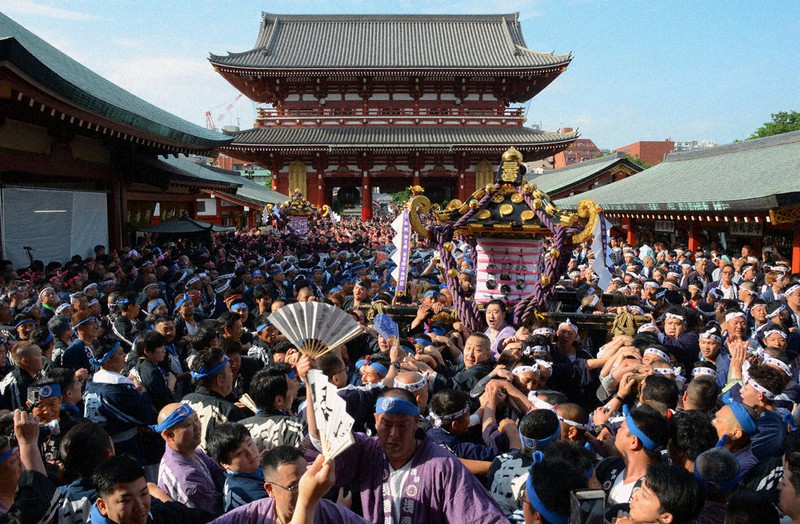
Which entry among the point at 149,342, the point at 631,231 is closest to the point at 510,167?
the point at 149,342

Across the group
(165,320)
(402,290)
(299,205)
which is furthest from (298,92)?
(165,320)

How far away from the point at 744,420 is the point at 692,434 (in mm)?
381

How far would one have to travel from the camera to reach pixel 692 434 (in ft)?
9.75

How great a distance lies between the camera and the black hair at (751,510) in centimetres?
223

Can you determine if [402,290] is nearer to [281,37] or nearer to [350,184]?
[350,184]

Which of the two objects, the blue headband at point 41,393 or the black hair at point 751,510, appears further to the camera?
the blue headband at point 41,393

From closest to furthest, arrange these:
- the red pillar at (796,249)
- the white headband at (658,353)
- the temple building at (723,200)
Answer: the white headband at (658,353), the red pillar at (796,249), the temple building at (723,200)

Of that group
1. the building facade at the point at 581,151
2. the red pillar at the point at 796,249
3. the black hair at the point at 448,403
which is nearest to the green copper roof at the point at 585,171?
the red pillar at the point at 796,249

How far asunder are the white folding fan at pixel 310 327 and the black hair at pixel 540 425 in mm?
1003

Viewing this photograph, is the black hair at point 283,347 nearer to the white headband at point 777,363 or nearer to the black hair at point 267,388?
the black hair at point 267,388

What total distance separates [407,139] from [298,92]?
656 cm

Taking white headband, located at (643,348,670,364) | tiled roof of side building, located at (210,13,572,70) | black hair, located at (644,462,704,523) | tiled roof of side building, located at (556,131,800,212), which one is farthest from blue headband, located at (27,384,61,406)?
tiled roof of side building, located at (210,13,572,70)

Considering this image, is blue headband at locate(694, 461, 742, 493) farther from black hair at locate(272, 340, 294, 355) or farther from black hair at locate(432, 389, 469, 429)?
black hair at locate(272, 340, 294, 355)

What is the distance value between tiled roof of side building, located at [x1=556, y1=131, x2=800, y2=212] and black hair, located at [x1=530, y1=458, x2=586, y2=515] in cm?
917
